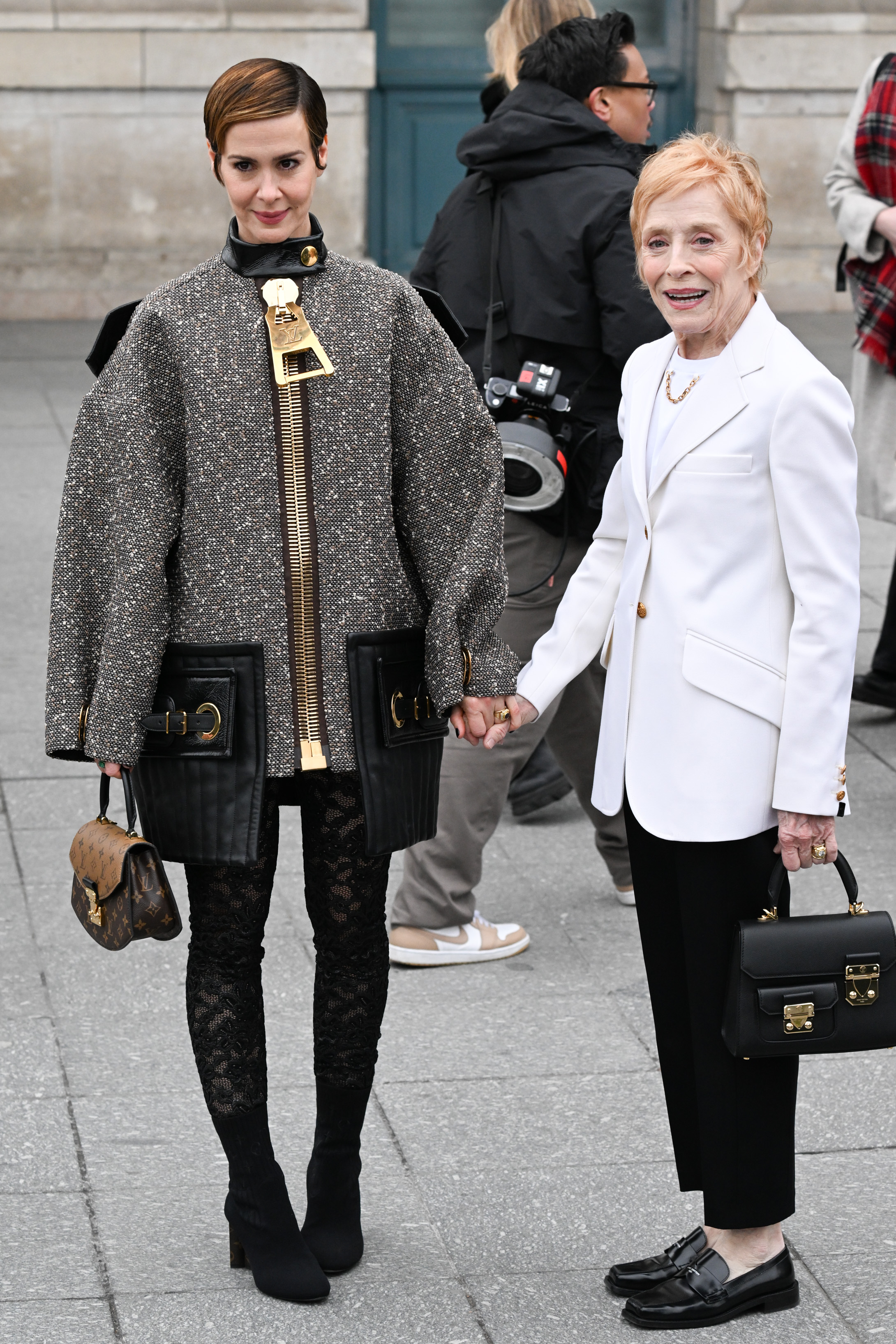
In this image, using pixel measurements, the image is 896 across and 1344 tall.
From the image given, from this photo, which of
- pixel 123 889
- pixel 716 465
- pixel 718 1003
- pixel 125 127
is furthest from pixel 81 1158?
pixel 125 127

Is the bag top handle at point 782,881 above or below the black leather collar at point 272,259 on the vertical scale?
below

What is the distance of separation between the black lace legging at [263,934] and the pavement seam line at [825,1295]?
2.70 feet

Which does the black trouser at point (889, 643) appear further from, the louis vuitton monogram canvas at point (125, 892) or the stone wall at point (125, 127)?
the stone wall at point (125, 127)

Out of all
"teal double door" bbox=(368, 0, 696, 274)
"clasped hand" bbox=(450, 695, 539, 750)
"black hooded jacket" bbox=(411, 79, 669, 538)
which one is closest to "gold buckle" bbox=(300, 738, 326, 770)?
"clasped hand" bbox=(450, 695, 539, 750)

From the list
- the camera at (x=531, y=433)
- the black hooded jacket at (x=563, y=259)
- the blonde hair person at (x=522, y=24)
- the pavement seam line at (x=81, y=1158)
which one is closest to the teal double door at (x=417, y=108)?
the blonde hair person at (x=522, y=24)

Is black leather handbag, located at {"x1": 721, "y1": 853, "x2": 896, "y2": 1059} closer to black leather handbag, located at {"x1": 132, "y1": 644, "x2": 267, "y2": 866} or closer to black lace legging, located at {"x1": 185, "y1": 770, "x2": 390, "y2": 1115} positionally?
black lace legging, located at {"x1": 185, "y1": 770, "x2": 390, "y2": 1115}

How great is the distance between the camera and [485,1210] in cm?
338

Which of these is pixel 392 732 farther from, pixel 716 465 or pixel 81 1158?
pixel 81 1158

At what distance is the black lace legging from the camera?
3033 millimetres

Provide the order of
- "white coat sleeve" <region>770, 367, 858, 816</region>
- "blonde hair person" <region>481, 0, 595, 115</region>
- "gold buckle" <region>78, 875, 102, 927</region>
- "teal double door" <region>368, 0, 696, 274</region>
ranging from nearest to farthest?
"white coat sleeve" <region>770, 367, 858, 816</region>
"gold buckle" <region>78, 875, 102, 927</region>
"blonde hair person" <region>481, 0, 595, 115</region>
"teal double door" <region>368, 0, 696, 274</region>

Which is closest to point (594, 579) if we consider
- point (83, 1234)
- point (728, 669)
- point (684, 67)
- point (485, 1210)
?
point (728, 669)

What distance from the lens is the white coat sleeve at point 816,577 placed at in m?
2.75

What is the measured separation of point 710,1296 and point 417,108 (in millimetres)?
Result: 11304

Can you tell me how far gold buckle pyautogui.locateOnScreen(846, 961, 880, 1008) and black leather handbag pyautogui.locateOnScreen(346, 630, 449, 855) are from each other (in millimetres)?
703
